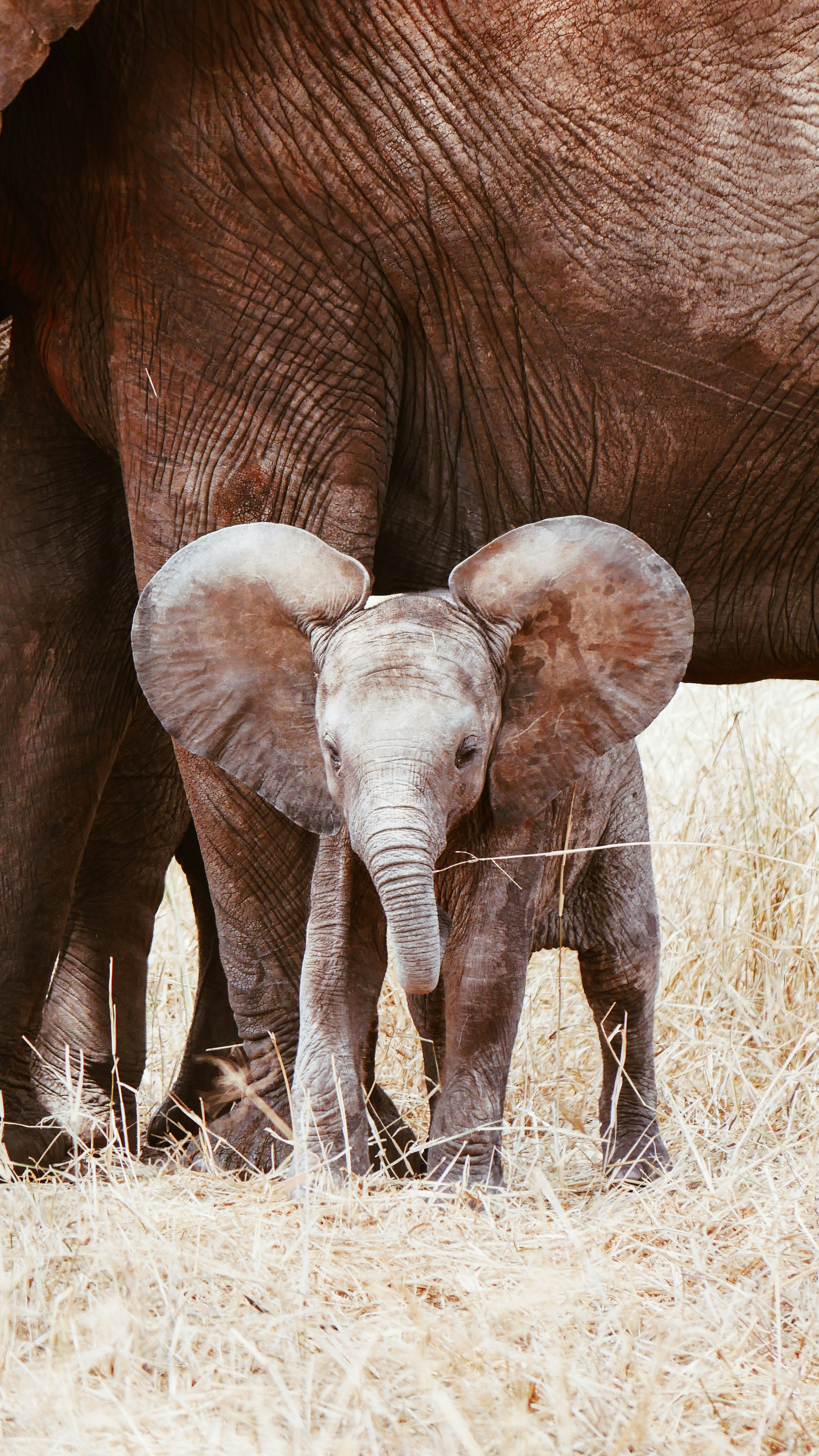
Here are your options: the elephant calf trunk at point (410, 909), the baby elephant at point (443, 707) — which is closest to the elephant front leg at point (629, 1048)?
the baby elephant at point (443, 707)

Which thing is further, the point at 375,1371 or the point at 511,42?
the point at 511,42

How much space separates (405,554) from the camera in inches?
128

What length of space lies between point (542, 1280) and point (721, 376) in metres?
1.42

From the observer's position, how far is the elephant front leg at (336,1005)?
2.94m

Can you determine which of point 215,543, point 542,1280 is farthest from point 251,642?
point 542,1280

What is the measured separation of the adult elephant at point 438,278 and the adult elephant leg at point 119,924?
98 cm

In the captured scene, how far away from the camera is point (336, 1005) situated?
2.97 metres

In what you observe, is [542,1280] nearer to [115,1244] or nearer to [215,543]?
[115,1244]

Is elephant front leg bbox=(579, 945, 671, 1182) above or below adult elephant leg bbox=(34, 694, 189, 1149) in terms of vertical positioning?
below

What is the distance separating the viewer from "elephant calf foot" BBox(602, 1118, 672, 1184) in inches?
135

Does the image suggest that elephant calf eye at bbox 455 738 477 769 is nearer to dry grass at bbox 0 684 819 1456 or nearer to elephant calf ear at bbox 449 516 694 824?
elephant calf ear at bbox 449 516 694 824

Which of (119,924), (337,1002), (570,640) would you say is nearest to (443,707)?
(570,640)

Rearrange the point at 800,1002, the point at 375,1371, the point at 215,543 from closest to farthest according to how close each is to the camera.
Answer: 1. the point at 375,1371
2. the point at 215,543
3. the point at 800,1002

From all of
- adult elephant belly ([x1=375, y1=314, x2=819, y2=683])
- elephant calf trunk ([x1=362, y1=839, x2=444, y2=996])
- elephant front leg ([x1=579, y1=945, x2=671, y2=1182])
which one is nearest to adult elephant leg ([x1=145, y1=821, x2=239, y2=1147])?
elephant front leg ([x1=579, y1=945, x2=671, y2=1182])
